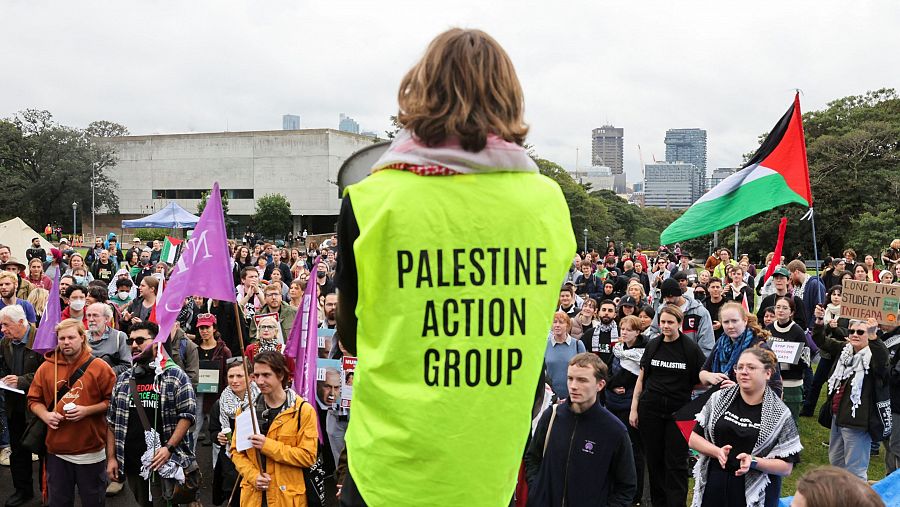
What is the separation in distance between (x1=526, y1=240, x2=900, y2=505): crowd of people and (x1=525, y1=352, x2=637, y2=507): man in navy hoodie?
0.01 m

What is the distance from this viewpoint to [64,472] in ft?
20.1

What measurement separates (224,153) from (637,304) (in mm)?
75187

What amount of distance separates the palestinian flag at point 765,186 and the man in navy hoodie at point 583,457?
487cm

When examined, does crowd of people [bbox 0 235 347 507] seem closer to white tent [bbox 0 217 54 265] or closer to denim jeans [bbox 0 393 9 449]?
denim jeans [bbox 0 393 9 449]

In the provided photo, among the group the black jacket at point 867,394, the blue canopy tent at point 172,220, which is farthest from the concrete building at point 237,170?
the black jacket at point 867,394

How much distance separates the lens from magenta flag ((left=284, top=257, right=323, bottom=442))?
6352mm

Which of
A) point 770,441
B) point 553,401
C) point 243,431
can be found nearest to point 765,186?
point 553,401

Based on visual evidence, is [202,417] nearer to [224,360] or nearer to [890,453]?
[224,360]

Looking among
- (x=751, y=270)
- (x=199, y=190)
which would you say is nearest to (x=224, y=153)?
(x=199, y=190)

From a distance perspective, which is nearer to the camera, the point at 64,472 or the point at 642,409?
the point at 64,472

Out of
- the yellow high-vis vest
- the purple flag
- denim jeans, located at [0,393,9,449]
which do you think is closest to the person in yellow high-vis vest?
the yellow high-vis vest

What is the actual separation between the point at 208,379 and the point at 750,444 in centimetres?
523

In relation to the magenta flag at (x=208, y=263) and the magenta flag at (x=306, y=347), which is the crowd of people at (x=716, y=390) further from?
the magenta flag at (x=208, y=263)

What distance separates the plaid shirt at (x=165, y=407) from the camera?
6082 mm
